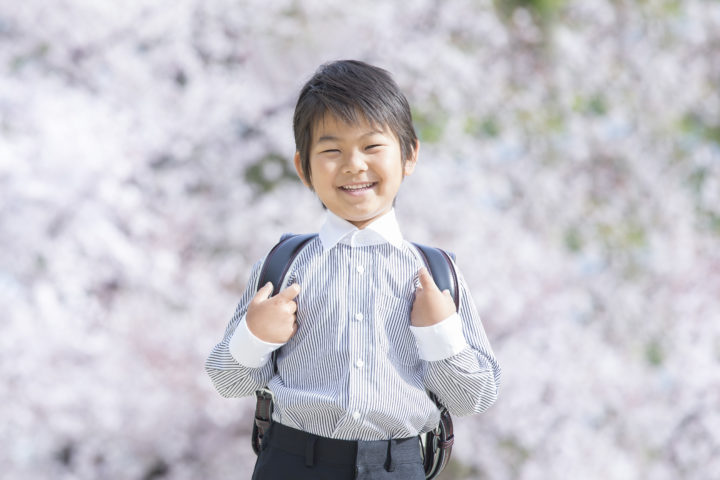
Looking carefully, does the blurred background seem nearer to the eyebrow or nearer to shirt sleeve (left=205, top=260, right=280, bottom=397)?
shirt sleeve (left=205, top=260, right=280, bottom=397)

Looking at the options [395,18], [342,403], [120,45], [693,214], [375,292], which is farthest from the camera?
[693,214]

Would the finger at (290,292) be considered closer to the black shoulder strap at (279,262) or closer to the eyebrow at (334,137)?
the black shoulder strap at (279,262)

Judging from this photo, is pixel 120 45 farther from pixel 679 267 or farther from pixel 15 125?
pixel 679 267

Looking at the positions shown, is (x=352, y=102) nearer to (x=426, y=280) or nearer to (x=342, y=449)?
(x=426, y=280)

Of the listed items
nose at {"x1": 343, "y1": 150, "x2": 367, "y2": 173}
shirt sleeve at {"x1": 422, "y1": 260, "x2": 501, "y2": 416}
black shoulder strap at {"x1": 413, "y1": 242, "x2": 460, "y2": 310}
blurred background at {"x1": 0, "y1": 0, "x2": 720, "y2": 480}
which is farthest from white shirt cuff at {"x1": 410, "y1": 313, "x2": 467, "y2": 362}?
blurred background at {"x1": 0, "y1": 0, "x2": 720, "y2": 480}

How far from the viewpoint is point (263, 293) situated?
149cm

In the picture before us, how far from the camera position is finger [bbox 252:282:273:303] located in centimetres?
148

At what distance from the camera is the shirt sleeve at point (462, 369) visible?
143 cm

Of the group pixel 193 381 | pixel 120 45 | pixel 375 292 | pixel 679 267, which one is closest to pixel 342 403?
pixel 375 292

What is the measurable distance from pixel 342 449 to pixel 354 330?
217 millimetres

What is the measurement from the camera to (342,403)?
141 cm

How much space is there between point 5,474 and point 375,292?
338cm

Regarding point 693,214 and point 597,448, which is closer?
point 597,448

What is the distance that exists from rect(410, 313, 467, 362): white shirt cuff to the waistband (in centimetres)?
18
